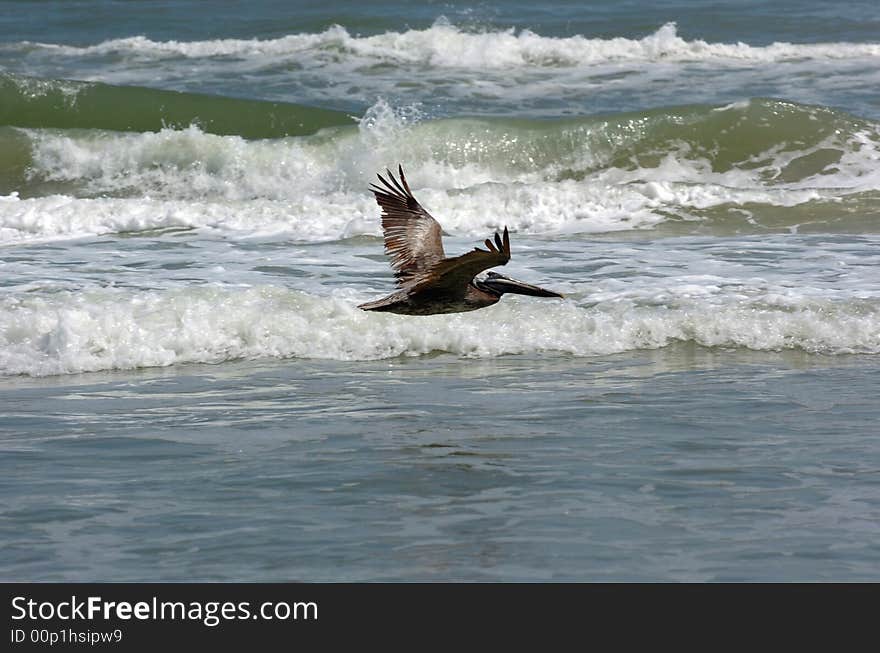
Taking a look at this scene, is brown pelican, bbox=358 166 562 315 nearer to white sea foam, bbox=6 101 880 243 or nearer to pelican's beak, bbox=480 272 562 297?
pelican's beak, bbox=480 272 562 297

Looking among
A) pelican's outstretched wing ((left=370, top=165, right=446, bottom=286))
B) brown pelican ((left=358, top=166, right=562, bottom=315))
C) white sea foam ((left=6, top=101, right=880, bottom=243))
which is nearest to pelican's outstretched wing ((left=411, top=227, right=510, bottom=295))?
brown pelican ((left=358, top=166, right=562, bottom=315))

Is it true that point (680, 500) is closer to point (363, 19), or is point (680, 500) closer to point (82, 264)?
point (82, 264)

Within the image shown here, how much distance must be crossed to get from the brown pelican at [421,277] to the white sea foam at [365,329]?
1.65m

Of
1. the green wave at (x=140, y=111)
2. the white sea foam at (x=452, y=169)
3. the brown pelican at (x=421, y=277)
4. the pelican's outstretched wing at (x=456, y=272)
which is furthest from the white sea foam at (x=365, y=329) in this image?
the green wave at (x=140, y=111)

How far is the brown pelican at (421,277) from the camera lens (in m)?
7.12

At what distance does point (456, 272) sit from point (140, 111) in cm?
1181

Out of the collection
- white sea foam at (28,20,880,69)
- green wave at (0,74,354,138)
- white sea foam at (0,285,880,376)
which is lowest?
white sea foam at (0,285,880,376)

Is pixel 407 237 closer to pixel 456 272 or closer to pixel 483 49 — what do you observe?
pixel 456 272

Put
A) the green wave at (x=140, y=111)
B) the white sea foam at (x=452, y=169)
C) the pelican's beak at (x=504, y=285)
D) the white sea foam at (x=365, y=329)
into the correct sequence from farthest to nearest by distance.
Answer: the green wave at (x=140, y=111)
the white sea foam at (x=452, y=169)
the white sea foam at (x=365, y=329)
the pelican's beak at (x=504, y=285)

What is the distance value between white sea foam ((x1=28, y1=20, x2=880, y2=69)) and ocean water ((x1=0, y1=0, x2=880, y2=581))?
2.16 feet

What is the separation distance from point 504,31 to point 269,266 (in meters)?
12.9

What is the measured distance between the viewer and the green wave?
17.3 m

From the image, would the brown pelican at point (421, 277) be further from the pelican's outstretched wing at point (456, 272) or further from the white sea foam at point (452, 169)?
the white sea foam at point (452, 169)

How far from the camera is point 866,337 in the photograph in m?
8.86
